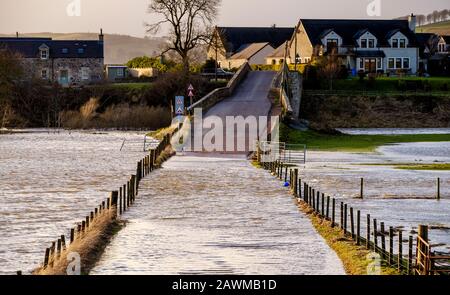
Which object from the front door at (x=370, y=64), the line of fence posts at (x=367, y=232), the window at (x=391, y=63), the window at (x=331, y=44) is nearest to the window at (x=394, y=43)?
the window at (x=391, y=63)

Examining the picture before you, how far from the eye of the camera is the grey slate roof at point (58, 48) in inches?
5305

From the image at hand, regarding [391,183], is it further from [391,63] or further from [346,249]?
[391,63]

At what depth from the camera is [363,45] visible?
12912 centimetres

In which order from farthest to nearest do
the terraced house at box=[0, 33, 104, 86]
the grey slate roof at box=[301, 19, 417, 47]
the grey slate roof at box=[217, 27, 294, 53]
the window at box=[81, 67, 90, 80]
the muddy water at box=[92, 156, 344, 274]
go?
the grey slate roof at box=[217, 27, 294, 53], the window at box=[81, 67, 90, 80], the terraced house at box=[0, 33, 104, 86], the grey slate roof at box=[301, 19, 417, 47], the muddy water at box=[92, 156, 344, 274]

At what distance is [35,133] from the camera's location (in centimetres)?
10244

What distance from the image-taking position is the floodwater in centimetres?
3981

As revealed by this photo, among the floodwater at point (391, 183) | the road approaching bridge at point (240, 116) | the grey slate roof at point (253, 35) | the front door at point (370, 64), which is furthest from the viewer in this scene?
the grey slate roof at point (253, 35)

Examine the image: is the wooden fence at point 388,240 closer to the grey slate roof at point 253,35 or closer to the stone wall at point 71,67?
the stone wall at point 71,67

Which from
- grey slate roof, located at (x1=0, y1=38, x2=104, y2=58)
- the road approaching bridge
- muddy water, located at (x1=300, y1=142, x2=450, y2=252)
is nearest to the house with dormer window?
the road approaching bridge

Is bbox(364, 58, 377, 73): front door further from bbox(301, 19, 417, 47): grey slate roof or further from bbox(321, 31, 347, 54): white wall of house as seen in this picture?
bbox(321, 31, 347, 54): white wall of house

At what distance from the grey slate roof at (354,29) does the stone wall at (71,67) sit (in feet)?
75.9

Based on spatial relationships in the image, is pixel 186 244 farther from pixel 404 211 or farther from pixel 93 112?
pixel 93 112

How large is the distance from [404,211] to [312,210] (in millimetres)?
3381

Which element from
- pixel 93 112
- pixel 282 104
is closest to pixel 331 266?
pixel 282 104
